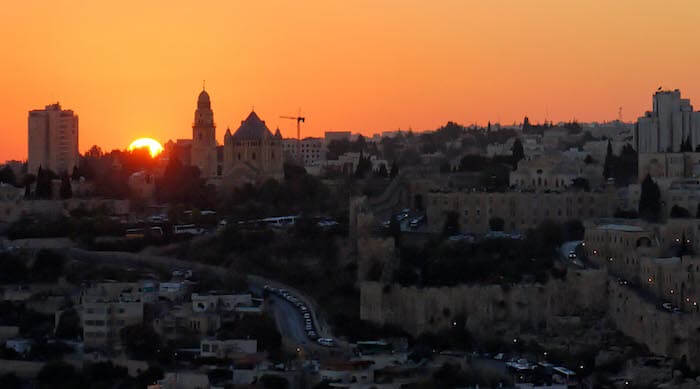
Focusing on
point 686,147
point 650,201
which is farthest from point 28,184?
point 650,201

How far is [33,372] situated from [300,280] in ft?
29.0

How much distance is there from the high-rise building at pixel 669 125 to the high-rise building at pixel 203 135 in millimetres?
12997

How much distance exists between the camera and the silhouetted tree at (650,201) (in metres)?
53.2

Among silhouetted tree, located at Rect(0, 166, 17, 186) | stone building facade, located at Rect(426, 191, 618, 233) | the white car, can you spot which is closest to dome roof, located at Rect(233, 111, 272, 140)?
silhouetted tree, located at Rect(0, 166, 17, 186)

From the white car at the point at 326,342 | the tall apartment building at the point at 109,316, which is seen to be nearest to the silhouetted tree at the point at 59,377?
the tall apartment building at the point at 109,316

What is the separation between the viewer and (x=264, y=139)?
65562 millimetres

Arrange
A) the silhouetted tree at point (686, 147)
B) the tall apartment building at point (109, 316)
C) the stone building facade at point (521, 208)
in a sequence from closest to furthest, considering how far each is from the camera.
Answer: the tall apartment building at point (109, 316)
the stone building facade at point (521, 208)
the silhouetted tree at point (686, 147)

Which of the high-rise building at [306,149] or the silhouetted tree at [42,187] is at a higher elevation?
the high-rise building at [306,149]

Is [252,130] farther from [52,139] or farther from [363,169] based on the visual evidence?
[52,139]

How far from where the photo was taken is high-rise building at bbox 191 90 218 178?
66.6m

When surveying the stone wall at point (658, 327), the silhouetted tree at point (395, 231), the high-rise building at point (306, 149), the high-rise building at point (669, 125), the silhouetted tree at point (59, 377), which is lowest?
the silhouetted tree at point (59, 377)

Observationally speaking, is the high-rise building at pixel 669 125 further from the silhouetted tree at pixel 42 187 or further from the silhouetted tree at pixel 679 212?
the silhouetted tree at pixel 42 187

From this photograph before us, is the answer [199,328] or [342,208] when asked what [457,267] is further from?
[342,208]

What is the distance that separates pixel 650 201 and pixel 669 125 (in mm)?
9417
